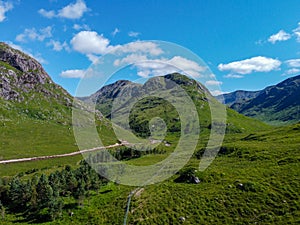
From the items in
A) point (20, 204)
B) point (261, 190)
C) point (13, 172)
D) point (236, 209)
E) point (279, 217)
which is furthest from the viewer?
point (13, 172)

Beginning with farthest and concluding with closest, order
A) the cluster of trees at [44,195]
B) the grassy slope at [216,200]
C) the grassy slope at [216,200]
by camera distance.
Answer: the cluster of trees at [44,195], the grassy slope at [216,200], the grassy slope at [216,200]

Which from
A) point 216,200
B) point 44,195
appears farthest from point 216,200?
point 44,195

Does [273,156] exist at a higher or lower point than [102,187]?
higher

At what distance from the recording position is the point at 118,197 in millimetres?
76688

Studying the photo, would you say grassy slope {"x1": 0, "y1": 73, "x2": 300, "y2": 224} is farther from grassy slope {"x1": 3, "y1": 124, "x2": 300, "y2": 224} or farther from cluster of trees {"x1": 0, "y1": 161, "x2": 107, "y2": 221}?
cluster of trees {"x1": 0, "y1": 161, "x2": 107, "y2": 221}

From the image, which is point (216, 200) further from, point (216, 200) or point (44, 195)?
point (44, 195)

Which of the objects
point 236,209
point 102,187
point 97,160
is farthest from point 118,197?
point 97,160

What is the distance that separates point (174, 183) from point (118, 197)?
56.8 feet

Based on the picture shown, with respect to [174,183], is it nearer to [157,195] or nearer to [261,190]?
[157,195]

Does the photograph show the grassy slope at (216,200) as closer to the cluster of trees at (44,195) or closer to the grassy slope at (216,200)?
the grassy slope at (216,200)

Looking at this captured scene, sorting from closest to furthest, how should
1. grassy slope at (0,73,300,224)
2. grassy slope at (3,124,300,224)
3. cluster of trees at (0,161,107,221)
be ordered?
grassy slope at (3,124,300,224)
grassy slope at (0,73,300,224)
cluster of trees at (0,161,107,221)

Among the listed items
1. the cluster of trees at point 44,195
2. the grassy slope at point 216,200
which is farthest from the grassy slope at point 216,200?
the cluster of trees at point 44,195

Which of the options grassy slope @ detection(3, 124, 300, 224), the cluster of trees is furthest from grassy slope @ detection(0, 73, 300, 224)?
the cluster of trees

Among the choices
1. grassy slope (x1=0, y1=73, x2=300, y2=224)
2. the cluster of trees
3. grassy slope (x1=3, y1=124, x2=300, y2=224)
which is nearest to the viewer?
grassy slope (x1=3, y1=124, x2=300, y2=224)
